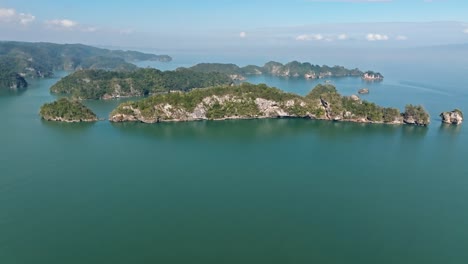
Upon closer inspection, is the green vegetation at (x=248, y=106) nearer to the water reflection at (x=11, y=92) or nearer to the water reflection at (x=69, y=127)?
the water reflection at (x=69, y=127)

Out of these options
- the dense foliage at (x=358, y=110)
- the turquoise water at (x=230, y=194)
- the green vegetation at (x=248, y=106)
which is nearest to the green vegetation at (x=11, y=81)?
the turquoise water at (x=230, y=194)

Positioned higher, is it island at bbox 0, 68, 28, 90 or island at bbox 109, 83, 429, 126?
island at bbox 0, 68, 28, 90

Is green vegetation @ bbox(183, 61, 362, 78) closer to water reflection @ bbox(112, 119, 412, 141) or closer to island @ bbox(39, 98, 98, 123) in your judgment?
water reflection @ bbox(112, 119, 412, 141)

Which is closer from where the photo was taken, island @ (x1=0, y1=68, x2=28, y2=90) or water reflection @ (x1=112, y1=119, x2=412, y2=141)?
water reflection @ (x1=112, y1=119, x2=412, y2=141)

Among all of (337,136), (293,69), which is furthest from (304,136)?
(293,69)

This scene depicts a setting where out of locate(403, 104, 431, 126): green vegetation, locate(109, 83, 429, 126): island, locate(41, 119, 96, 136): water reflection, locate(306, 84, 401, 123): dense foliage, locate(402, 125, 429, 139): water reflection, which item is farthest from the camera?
locate(306, 84, 401, 123): dense foliage

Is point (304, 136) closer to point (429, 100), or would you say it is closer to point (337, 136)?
point (337, 136)

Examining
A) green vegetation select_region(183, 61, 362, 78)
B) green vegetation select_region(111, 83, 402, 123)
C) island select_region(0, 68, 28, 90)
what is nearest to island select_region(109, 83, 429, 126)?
green vegetation select_region(111, 83, 402, 123)

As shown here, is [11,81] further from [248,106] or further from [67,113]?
[248,106]
